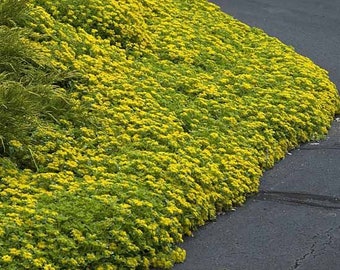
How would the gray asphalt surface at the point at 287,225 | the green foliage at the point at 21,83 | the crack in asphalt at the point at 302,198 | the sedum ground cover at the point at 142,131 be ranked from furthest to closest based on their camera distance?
the crack in asphalt at the point at 302,198
the green foliage at the point at 21,83
the gray asphalt surface at the point at 287,225
the sedum ground cover at the point at 142,131

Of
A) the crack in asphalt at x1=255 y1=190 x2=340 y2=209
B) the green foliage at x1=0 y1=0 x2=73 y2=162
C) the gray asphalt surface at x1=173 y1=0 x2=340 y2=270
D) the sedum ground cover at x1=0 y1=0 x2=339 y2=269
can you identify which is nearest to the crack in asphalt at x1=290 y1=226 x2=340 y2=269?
the gray asphalt surface at x1=173 y1=0 x2=340 y2=270

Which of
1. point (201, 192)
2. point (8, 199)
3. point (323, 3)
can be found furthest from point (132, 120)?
point (323, 3)

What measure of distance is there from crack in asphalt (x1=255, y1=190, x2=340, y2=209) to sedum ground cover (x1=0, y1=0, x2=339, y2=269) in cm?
15

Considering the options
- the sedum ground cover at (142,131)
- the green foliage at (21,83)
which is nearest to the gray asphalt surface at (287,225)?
the sedum ground cover at (142,131)

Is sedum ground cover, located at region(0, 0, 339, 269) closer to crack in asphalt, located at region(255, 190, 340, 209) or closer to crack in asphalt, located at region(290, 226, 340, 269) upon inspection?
crack in asphalt, located at region(255, 190, 340, 209)

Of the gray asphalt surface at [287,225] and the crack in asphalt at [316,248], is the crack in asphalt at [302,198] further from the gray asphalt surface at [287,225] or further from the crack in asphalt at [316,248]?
the crack in asphalt at [316,248]

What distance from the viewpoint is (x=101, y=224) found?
5.82 meters

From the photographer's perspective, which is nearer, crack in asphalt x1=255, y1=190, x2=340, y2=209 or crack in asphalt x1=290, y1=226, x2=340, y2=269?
crack in asphalt x1=290, y1=226, x2=340, y2=269

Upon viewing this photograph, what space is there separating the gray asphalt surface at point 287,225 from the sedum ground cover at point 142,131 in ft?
0.44

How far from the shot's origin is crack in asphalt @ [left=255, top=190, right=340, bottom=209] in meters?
7.09

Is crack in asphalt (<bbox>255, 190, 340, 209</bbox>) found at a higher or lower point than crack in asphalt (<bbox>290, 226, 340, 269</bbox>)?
higher

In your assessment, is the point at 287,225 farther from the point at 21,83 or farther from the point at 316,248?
the point at 21,83

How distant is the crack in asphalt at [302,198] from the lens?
7.09 metres

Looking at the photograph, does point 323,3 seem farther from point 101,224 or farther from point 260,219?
point 101,224
